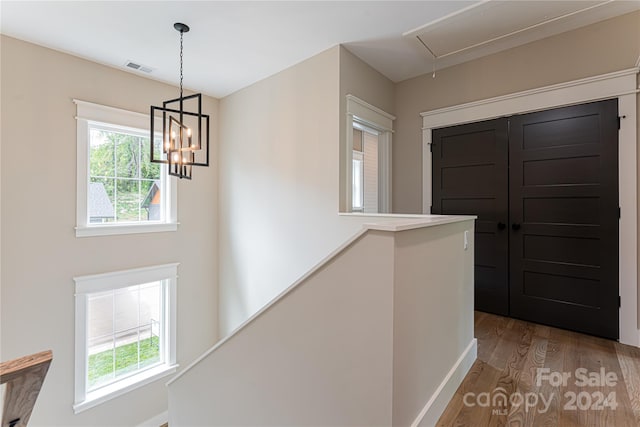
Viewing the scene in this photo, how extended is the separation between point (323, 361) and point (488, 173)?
110 inches

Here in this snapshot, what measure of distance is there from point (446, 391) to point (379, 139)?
298 cm

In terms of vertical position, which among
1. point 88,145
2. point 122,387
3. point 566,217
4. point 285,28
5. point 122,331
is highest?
point 285,28

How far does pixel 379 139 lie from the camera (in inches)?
154

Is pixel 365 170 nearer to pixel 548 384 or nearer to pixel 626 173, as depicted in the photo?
pixel 626 173

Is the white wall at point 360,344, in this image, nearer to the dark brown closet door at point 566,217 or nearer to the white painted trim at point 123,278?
the dark brown closet door at point 566,217

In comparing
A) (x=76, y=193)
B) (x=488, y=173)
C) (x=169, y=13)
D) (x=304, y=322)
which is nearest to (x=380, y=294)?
(x=304, y=322)

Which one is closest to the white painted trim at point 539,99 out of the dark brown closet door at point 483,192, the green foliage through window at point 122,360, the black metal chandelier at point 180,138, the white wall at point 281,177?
the dark brown closet door at point 483,192

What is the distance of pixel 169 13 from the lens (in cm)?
254

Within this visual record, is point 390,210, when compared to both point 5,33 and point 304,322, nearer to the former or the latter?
point 304,322

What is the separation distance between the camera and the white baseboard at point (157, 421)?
12.2ft

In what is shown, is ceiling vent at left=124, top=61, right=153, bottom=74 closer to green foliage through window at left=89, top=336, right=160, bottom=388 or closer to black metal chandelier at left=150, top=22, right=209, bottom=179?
black metal chandelier at left=150, top=22, right=209, bottom=179

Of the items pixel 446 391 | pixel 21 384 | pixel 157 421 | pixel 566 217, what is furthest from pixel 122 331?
pixel 566 217

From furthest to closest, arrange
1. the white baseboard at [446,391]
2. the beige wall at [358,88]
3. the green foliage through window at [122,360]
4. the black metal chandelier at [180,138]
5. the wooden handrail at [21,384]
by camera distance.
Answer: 1. the green foliage through window at [122,360]
2. the beige wall at [358,88]
3. the black metal chandelier at [180,138]
4. the white baseboard at [446,391]
5. the wooden handrail at [21,384]

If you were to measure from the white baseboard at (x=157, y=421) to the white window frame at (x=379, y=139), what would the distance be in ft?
11.9
